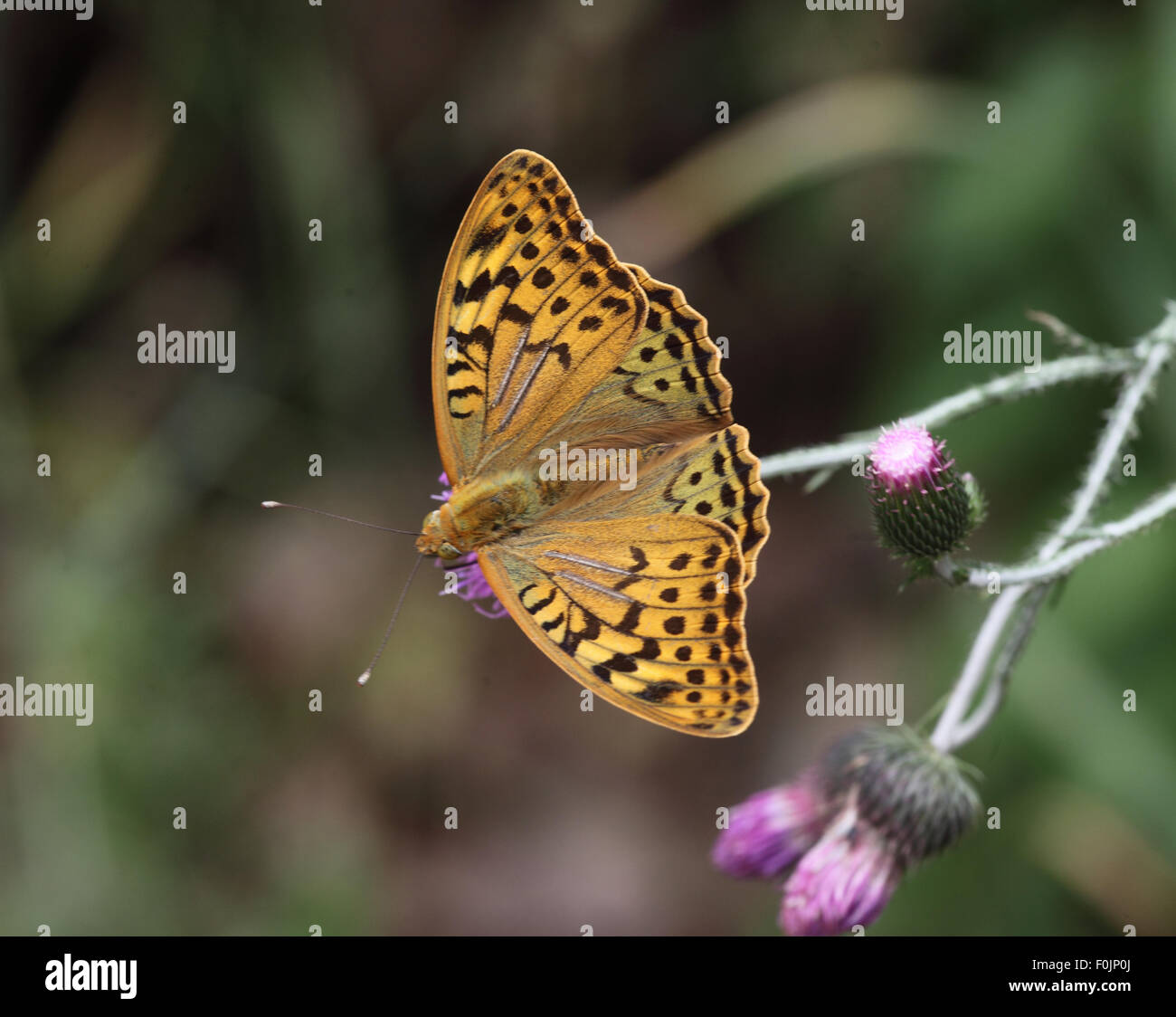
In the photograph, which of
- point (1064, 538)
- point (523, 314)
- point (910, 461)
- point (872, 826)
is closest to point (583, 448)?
point (523, 314)

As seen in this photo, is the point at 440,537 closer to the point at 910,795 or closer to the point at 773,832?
the point at 773,832

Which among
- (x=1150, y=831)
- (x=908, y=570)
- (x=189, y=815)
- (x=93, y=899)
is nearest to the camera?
(x=908, y=570)

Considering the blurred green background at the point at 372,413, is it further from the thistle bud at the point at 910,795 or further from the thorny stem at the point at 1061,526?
the thorny stem at the point at 1061,526

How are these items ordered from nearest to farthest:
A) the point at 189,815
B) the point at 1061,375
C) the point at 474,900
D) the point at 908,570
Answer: the point at 908,570
the point at 1061,375
the point at 189,815
the point at 474,900

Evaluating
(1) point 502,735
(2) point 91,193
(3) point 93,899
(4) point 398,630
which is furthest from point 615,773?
(2) point 91,193

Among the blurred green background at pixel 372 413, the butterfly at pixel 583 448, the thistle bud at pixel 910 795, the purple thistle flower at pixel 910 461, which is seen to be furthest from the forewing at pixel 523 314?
the blurred green background at pixel 372 413

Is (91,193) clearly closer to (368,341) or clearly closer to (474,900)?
(368,341)
